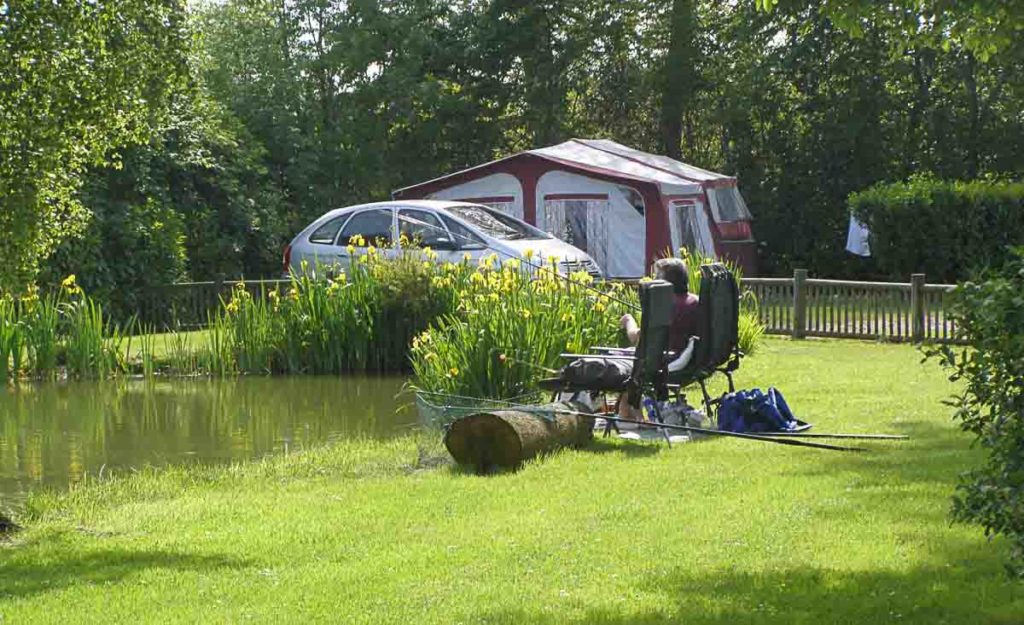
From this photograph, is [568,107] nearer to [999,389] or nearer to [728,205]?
[728,205]

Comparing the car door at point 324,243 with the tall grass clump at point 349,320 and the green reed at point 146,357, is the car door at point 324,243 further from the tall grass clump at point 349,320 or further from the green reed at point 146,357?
the tall grass clump at point 349,320

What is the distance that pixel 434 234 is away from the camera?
20594 mm

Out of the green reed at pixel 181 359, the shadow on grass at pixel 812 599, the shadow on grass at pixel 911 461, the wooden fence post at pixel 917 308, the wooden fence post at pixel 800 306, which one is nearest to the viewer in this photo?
the shadow on grass at pixel 812 599

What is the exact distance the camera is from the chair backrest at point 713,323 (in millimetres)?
11156

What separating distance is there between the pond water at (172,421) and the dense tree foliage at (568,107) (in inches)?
333

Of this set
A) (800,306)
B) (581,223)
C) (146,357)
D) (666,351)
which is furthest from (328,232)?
(666,351)

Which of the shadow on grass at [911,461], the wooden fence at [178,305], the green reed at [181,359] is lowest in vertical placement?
the shadow on grass at [911,461]

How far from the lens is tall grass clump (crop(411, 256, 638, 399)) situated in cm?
1243

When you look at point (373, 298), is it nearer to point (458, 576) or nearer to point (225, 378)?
point (225, 378)

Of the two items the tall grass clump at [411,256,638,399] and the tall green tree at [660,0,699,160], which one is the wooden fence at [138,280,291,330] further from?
the tall green tree at [660,0,699,160]

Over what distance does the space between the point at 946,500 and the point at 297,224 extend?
22.7 m

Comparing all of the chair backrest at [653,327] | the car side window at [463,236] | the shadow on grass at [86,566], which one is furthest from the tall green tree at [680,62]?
the shadow on grass at [86,566]

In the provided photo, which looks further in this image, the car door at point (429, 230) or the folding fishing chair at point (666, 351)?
the car door at point (429, 230)

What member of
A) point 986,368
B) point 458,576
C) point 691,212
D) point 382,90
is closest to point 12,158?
point 458,576
